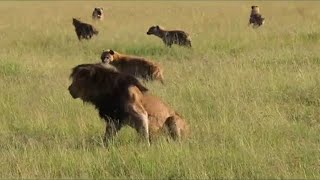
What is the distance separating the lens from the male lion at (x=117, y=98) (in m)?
6.52

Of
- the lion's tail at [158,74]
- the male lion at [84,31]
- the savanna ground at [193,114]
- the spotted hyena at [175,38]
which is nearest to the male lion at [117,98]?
the savanna ground at [193,114]

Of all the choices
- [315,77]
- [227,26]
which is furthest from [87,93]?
[227,26]

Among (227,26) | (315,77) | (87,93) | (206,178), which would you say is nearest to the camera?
(206,178)

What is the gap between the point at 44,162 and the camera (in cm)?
595

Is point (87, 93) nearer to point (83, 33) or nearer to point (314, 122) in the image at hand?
point (314, 122)

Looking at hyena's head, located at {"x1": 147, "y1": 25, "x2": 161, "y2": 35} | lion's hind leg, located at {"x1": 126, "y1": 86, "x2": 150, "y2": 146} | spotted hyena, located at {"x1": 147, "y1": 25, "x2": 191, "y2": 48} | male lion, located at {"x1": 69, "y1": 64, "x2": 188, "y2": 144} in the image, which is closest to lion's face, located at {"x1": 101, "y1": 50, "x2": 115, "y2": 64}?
spotted hyena, located at {"x1": 147, "y1": 25, "x2": 191, "y2": 48}

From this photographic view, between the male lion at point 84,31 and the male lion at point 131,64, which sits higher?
the male lion at point 84,31

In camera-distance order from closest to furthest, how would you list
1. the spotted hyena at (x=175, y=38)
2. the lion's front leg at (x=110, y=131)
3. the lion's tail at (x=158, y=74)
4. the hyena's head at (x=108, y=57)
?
1. the lion's front leg at (x=110, y=131)
2. the lion's tail at (x=158, y=74)
3. the hyena's head at (x=108, y=57)
4. the spotted hyena at (x=175, y=38)

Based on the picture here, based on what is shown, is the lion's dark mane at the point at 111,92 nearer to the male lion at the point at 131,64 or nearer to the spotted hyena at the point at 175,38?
the male lion at the point at 131,64

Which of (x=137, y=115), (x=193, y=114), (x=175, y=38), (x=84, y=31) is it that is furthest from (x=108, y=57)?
(x=84, y=31)

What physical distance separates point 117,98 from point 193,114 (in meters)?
1.89

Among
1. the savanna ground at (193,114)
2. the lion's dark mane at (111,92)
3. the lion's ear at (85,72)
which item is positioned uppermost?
the lion's ear at (85,72)

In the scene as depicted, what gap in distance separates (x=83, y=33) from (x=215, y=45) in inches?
A: 182

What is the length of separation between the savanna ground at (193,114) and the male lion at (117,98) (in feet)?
0.76
